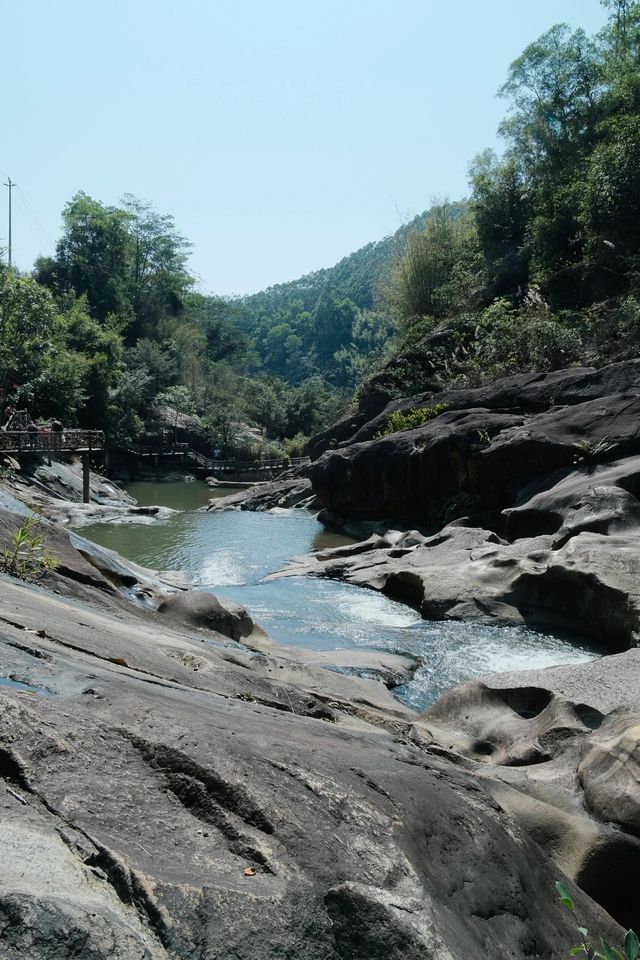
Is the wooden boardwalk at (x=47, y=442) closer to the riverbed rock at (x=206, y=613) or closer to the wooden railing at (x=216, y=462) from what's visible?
the wooden railing at (x=216, y=462)

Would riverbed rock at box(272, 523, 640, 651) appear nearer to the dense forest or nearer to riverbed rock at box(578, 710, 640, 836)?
riverbed rock at box(578, 710, 640, 836)

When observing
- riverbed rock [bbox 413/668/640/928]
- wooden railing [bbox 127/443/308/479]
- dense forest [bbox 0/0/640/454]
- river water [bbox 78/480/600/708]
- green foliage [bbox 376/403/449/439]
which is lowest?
river water [bbox 78/480/600/708]

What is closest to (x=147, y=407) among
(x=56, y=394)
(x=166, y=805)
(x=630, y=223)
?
(x=56, y=394)

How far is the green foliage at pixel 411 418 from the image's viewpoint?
21328 mm

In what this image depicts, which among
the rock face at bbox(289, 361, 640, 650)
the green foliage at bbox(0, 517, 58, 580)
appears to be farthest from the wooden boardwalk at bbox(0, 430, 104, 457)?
the green foliage at bbox(0, 517, 58, 580)

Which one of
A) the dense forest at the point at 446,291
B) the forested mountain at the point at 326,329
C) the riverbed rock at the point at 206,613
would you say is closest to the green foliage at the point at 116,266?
the dense forest at the point at 446,291

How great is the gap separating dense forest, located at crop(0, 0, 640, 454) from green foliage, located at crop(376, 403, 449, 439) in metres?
2.83

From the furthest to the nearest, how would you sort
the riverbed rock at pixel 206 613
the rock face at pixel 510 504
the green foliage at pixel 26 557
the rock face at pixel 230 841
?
the rock face at pixel 510 504
the riverbed rock at pixel 206 613
the green foliage at pixel 26 557
the rock face at pixel 230 841

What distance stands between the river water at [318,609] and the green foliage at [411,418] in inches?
145

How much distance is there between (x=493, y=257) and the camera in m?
33.6

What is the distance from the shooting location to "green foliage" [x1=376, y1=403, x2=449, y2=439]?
21328 millimetres

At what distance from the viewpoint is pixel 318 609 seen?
11961 mm

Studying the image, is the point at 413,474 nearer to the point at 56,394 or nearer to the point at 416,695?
the point at 416,695

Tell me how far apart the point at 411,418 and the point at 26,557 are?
53.3ft
